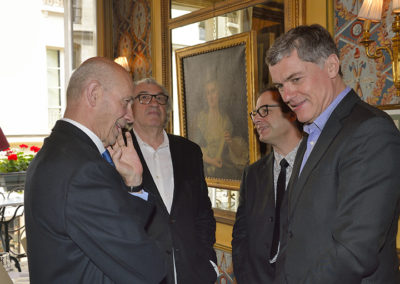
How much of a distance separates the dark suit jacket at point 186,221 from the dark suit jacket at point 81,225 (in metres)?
1.00

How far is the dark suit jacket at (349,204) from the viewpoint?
57.1 inches

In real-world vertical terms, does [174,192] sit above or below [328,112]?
below

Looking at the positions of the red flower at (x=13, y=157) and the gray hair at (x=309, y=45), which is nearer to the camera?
the gray hair at (x=309, y=45)

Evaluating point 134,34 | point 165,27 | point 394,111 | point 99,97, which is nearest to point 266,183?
point 394,111

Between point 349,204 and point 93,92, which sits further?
point 93,92

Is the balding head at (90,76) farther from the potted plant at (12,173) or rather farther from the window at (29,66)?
the window at (29,66)

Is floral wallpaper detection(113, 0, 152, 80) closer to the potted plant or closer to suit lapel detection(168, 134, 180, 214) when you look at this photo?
the potted plant

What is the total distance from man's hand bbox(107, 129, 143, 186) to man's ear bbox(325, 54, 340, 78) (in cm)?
94

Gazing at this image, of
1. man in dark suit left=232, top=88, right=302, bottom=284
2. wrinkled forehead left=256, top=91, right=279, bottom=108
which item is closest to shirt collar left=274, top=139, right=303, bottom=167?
man in dark suit left=232, top=88, right=302, bottom=284

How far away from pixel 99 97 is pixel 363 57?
2004 millimetres

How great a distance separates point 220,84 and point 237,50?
0.39 m

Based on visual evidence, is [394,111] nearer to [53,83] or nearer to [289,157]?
[289,157]

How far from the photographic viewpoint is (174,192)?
2.77 meters

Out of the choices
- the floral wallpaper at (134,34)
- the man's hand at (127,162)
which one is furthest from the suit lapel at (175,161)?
the floral wallpaper at (134,34)
